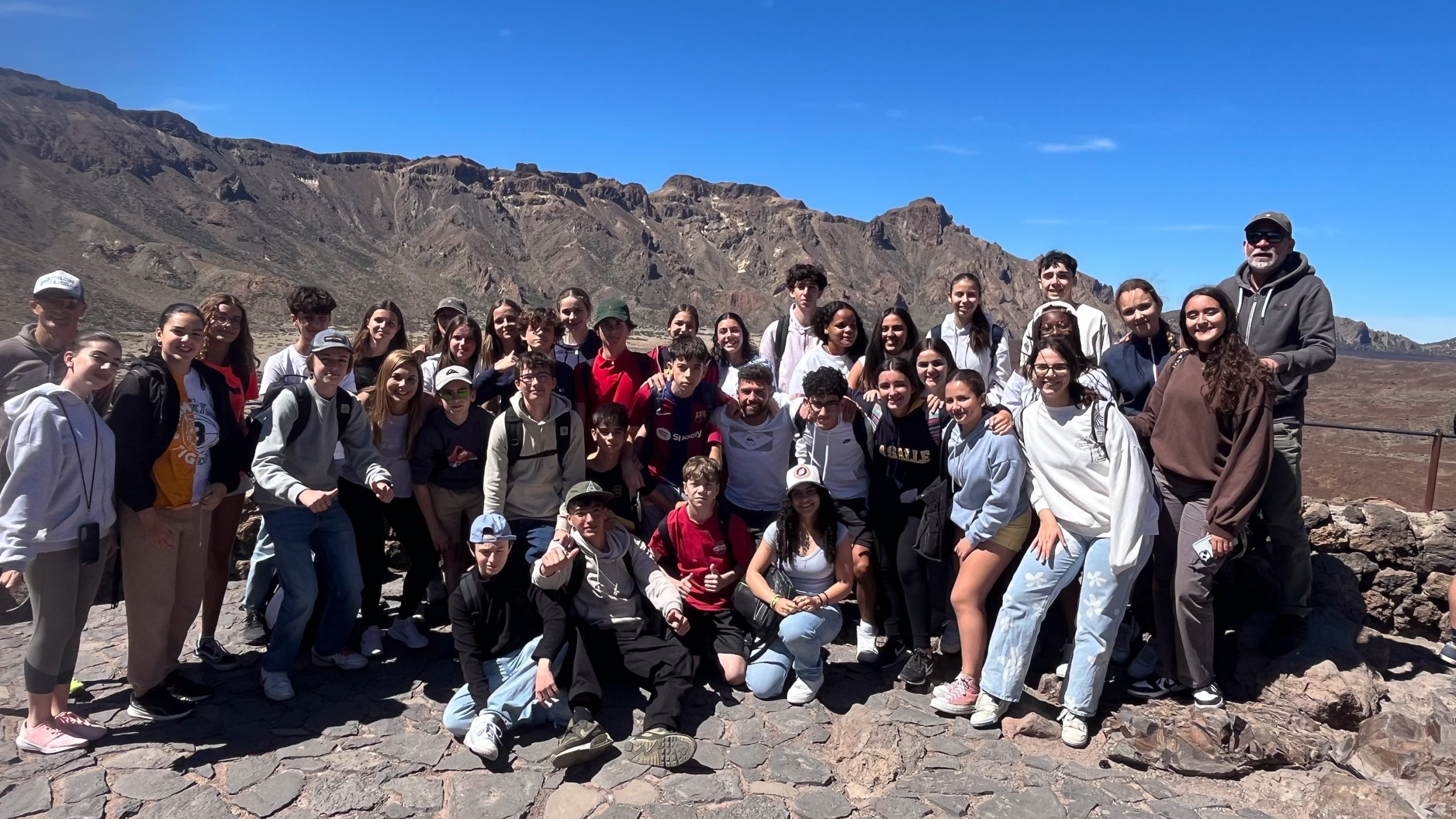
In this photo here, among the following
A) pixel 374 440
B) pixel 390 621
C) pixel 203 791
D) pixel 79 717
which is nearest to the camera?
pixel 203 791

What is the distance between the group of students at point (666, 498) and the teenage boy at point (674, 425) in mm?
19

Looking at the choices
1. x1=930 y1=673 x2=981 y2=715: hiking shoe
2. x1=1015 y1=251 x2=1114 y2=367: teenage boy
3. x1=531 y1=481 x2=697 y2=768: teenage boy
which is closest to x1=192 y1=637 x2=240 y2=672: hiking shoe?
x1=531 y1=481 x2=697 y2=768: teenage boy

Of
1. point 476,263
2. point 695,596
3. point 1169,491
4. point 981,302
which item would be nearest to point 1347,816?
point 1169,491

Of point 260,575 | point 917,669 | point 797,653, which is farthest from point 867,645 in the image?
point 260,575

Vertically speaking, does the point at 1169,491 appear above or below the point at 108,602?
above

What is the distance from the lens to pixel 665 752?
4.05 meters

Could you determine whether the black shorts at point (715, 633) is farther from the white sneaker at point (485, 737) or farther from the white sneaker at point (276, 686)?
the white sneaker at point (276, 686)

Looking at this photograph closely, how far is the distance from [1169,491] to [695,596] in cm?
270

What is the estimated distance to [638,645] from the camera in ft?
15.3

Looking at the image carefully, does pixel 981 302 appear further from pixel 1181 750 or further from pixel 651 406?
pixel 1181 750

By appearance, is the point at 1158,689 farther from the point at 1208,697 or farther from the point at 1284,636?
the point at 1284,636

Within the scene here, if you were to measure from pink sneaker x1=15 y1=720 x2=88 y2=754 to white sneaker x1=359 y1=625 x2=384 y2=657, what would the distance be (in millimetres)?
1415

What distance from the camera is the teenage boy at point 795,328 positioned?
6277 millimetres

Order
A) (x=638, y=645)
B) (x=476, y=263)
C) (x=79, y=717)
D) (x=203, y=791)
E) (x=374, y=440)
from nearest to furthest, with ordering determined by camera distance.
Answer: (x=203, y=791) → (x=79, y=717) → (x=638, y=645) → (x=374, y=440) → (x=476, y=263)
